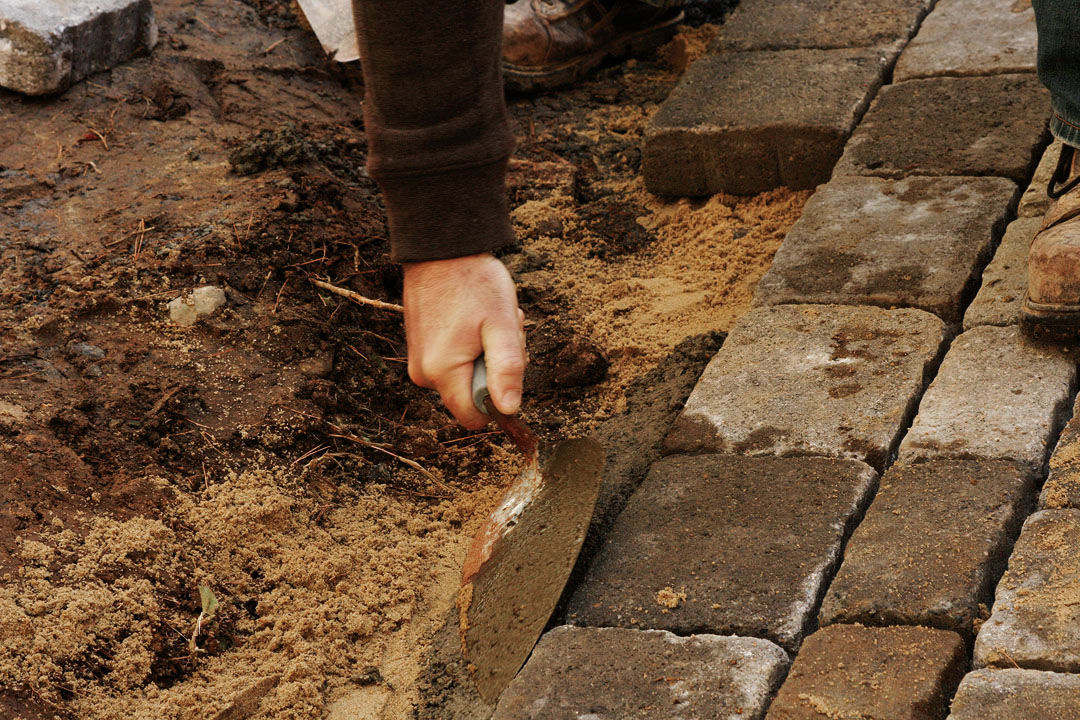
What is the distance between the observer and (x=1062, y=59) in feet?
8.32

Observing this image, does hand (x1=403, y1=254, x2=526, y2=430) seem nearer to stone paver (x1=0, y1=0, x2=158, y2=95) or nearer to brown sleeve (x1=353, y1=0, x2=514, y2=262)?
brown sleeve (x1=353, y1=0, x2=514, y2=262)

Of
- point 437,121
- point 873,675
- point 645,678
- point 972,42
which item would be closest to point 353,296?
point 437,121

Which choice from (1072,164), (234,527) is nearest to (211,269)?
(234,527)

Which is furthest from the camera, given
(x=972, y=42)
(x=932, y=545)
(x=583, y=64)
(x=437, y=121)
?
(x=583, y=64)

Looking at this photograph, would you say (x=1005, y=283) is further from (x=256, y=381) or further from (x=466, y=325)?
(x=256, y=381)

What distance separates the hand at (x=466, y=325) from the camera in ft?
5.36

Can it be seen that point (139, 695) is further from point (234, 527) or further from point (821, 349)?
point (821, 349)

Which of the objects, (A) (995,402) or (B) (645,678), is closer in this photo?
(B) (645,678)

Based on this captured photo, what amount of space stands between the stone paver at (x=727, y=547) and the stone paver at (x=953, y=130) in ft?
4.38

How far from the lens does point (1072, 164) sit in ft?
8.89

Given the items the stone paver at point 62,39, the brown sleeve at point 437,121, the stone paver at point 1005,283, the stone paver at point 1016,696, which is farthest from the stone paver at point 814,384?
the stone paver at point 62,39

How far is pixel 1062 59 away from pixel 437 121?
1.69m

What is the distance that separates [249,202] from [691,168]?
1413 mm

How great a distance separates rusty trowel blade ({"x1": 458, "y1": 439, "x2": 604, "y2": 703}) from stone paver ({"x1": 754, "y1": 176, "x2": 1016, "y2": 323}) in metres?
0.84
